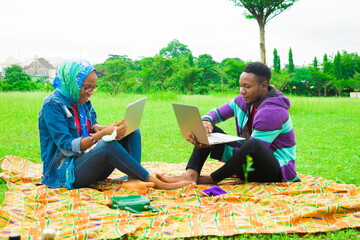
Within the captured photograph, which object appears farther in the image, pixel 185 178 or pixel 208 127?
pixel 208 127

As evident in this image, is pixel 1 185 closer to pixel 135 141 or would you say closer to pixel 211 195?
pixel 135 141

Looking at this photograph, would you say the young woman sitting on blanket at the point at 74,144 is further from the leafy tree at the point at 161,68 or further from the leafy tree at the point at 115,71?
the leafy tree at the point at 161,68

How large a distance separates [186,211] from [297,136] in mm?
5410

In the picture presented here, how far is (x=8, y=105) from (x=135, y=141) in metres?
8.50

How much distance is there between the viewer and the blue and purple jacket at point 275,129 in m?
3.37

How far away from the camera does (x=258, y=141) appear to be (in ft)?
10.6

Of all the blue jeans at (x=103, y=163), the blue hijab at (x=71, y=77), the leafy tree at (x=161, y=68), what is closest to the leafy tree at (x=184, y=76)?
the leafy tree at (x=161, y=68)

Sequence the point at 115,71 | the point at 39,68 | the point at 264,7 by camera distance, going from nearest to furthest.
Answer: the point at 264,7
the point at 115,71
the point at 39,68

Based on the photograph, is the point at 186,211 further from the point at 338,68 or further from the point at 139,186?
the point at 338,68

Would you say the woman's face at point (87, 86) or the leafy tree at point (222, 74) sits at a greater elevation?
the leafy tree at point (222, 74)

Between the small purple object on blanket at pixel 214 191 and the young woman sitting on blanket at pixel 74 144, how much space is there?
1.68ft

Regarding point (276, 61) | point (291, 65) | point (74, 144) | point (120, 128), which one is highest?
point (276, 61)

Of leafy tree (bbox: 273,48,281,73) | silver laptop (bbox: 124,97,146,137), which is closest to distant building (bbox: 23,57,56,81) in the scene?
leafy tree (bbox: 273,48,281,73)

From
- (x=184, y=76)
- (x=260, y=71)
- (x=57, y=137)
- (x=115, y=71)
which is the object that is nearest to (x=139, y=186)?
(x=57, y=137)
